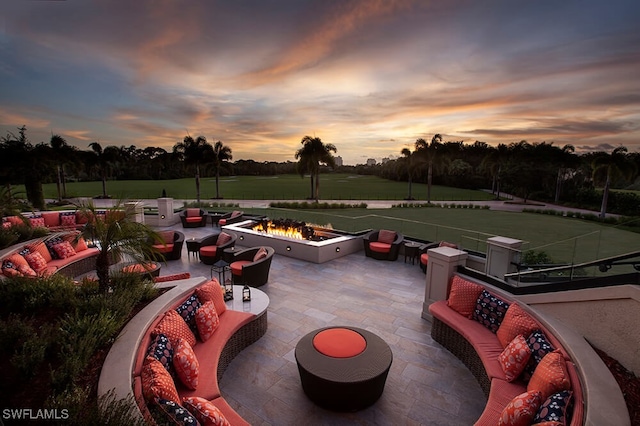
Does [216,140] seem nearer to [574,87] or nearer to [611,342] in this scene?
[574,87]

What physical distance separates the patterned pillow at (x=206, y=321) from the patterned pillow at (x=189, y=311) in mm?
98

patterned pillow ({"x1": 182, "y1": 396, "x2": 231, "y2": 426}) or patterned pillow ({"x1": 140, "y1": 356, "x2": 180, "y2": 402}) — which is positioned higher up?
patterned pillow ({"x1": 140, "y1": 356, "x2": 180, "y2": 402})

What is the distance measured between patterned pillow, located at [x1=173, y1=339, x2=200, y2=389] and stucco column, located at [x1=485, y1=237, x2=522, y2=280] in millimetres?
5568

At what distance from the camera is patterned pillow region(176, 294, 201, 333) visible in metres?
4.48

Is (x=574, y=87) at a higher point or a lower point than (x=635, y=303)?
higher

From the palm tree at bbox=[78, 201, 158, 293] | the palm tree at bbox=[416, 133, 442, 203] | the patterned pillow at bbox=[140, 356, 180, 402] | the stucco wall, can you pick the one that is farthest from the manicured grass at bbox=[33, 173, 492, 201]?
the stucco wall

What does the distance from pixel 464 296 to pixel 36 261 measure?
33.7 ft

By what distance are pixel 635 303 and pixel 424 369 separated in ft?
9.45

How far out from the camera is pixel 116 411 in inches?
84.5

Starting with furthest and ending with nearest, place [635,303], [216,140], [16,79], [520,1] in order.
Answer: [216,140]
[16,79]
[520,1]
[635,303]

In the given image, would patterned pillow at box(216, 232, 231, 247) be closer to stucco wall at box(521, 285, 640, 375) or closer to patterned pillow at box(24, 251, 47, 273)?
patterned pillow at box(24, 251, 47, 273)

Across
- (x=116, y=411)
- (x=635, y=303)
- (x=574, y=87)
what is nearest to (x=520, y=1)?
(x=574, y=87)

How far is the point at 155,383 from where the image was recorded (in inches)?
110

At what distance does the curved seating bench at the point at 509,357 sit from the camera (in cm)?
272
